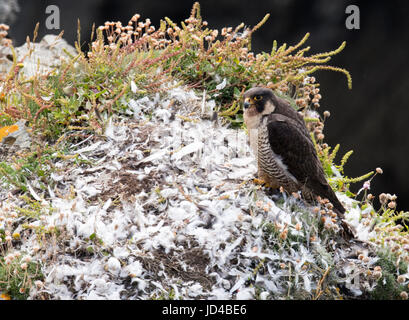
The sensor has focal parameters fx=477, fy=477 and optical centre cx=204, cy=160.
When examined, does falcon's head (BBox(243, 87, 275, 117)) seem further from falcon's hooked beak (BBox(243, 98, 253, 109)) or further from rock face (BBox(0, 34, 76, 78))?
rock face (BBox(0, 34, 76, 78))

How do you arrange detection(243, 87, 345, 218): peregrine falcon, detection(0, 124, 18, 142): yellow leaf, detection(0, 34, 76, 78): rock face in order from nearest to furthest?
detection(243, 87, 345, 218): peregrine falcon < detection(0, 124, 18, 142): yellow leaf < detection(0, 34, 76, 78): rock face

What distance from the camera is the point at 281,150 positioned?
2.86 meters

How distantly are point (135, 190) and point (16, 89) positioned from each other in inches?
54.5

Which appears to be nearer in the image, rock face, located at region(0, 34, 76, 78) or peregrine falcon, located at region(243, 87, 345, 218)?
peregrine falcon, located at region(243, 87, 345, 218)

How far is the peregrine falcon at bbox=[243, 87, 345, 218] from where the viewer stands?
287 centimetres

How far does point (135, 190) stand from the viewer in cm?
292

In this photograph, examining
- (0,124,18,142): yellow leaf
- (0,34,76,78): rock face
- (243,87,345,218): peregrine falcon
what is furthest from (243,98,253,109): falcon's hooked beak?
(0,34,76,78): rock face

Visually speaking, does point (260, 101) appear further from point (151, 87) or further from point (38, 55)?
point (38, 55)

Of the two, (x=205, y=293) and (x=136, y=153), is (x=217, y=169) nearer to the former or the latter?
(x=136, y=153)

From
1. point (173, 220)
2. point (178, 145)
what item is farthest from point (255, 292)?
point (178, 145)

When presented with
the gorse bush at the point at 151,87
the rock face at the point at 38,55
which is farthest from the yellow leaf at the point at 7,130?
the rock face at the point at 38,55

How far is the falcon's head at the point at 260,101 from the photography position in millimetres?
2953

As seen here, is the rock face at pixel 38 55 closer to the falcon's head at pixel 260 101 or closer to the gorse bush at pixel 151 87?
the gorse bush at pixel 151 87

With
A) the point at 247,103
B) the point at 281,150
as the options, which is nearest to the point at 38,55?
the point at 247,103
